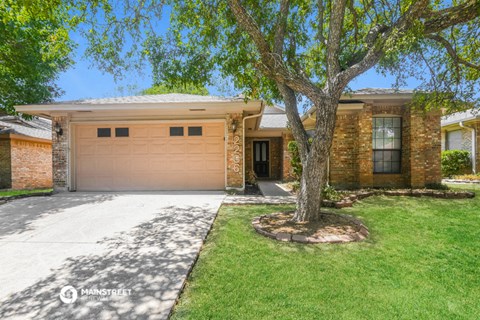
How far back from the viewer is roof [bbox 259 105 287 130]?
12730 millimetres

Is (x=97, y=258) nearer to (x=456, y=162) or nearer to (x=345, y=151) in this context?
(x=345, y=151)

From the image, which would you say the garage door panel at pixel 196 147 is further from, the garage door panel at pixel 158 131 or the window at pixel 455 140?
the window at pixel 455 140

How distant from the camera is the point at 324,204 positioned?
241 inches

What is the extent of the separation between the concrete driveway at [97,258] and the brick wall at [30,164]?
7.72m

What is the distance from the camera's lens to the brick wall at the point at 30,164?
478 inches

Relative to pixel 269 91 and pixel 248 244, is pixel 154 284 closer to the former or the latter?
pixel 248 244

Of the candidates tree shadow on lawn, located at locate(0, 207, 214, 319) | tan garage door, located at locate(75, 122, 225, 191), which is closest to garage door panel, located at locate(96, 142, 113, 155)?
tan garage door, located at locate(75, 122, 225, 191)

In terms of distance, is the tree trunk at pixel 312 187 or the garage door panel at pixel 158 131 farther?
the garage door panel at pixel 158 131

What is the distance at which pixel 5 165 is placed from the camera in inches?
468

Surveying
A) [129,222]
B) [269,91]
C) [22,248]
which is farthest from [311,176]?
[22,248]

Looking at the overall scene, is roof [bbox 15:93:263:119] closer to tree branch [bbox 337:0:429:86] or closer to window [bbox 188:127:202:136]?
window [bbox 188:127:202:136]

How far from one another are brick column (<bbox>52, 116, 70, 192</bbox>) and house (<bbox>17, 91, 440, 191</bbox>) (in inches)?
1.2

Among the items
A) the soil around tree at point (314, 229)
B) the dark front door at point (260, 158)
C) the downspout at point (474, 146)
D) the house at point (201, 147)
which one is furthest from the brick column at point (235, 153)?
the downspout at point (474, 146)

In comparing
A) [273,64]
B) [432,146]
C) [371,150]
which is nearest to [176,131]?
[273,64]
